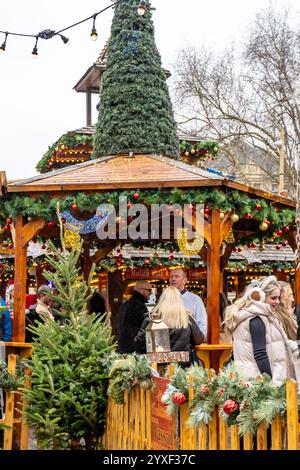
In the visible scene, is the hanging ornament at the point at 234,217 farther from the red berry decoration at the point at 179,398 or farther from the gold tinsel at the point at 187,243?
the red berry decoration at the point at 179,398

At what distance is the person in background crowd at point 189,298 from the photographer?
1019cm

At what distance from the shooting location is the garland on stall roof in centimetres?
1094

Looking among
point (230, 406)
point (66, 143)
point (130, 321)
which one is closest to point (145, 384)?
point (230, 406)

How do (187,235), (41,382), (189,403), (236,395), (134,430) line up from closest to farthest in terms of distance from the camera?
(236,395)
(189,403)
(134,430)
(41,382)
(187,235)

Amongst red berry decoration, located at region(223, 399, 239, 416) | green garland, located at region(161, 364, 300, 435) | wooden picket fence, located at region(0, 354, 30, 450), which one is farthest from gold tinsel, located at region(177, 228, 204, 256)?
red berry decoration, located at region(223, 399, 239, 416)

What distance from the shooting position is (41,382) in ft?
25.2

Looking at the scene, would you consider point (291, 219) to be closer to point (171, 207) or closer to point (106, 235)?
point (171, 207)

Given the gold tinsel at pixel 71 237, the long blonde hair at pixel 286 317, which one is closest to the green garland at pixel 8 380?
the long blonde hair at pixel 286 317

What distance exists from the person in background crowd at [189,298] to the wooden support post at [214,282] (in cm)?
13

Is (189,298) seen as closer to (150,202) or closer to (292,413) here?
(150,202)

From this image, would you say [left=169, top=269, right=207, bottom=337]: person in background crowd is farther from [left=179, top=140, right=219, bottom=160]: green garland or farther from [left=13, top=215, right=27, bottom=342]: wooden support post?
[left=179, top=140, right=219, bottom=160]: green garland

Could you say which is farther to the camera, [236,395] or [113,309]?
[113,309]

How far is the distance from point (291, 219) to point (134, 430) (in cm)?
601

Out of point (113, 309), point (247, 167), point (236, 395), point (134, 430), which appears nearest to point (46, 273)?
point (134, 430)
